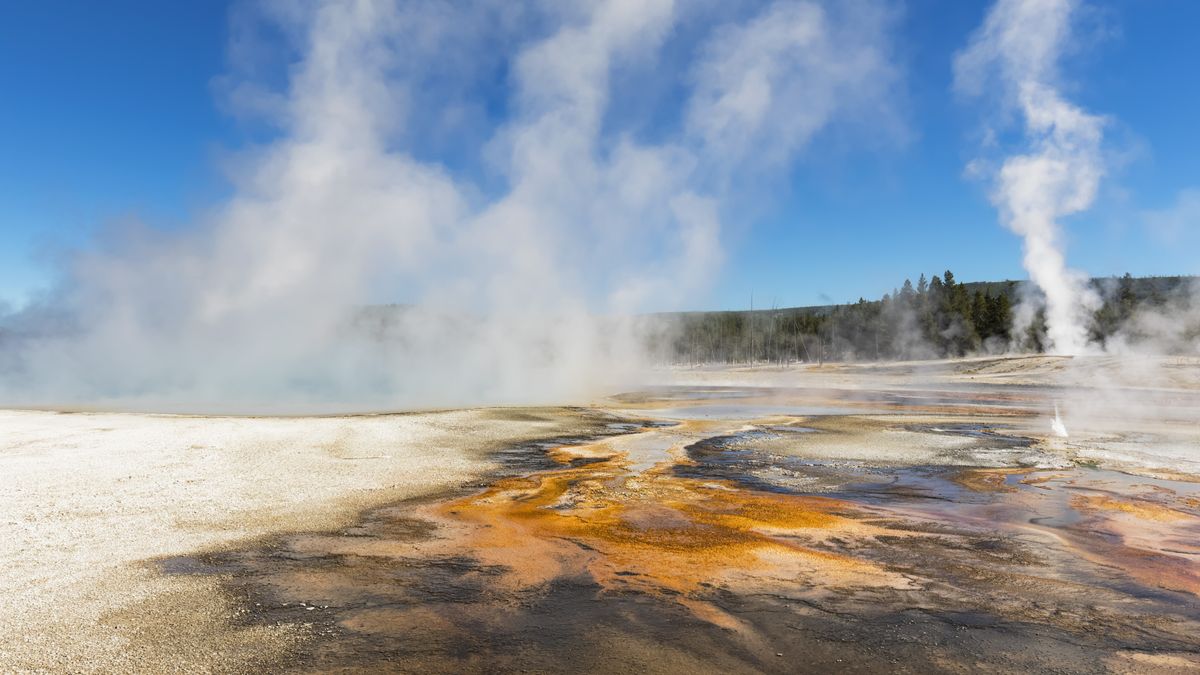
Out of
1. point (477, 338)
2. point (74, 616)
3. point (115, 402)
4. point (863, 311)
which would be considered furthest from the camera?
point (863, 311)

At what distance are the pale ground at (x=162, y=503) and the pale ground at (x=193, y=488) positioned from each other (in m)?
0.03

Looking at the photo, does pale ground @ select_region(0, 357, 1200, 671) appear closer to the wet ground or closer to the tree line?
the wet ground

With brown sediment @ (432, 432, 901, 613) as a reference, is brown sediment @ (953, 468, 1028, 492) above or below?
below

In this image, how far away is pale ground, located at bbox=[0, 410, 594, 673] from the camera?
5.81 m

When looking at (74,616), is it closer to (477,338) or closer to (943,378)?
(477,338)

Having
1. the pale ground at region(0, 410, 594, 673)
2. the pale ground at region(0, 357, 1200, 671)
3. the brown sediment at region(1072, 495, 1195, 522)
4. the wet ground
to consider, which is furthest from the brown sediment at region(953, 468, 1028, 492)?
the pale ground at region(0, 410, 594, 673)

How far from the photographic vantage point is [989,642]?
19.4 ft

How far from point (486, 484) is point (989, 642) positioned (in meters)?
9.46

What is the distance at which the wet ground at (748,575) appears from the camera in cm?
574

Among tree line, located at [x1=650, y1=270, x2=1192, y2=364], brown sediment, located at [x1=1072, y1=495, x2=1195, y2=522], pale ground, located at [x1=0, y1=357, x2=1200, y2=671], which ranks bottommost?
brown sediment, located at [x1=1072, y1=495, x2=1195, y2=522]

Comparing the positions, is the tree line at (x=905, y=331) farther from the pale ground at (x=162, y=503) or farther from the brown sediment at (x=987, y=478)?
the pale ground at (x=162, y=503)

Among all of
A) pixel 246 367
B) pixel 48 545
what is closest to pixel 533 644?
pixel 48 545

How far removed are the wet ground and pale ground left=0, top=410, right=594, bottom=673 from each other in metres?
0.58

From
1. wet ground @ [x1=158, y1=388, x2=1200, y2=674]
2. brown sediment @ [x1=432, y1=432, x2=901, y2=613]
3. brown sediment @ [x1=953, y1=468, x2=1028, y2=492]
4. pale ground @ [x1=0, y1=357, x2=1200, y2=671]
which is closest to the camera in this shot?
wet ground @ [x1=158, y1=388, x2=1200, y2=674]
